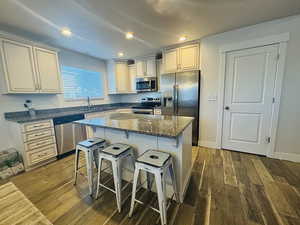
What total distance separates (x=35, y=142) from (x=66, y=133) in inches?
21.2

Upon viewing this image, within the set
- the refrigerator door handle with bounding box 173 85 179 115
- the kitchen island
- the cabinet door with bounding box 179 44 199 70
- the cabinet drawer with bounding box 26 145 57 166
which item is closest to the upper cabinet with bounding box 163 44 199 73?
the cabinet door with bounding box 179 44 199 70

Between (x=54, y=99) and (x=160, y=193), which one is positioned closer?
(x=160, y=193)

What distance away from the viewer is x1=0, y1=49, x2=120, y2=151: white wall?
241 cm

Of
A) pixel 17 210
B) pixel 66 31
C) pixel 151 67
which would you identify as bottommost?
pixel 17 210

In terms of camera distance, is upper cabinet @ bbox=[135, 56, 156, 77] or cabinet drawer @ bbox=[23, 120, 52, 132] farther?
upper cabinet @ bbox=[135, 56, 156, 77]

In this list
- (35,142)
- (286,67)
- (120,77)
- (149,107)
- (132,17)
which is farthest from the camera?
(120,77)

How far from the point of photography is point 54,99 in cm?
314

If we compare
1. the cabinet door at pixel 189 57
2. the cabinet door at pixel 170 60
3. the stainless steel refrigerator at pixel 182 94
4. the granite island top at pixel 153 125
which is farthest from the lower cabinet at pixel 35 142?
the cabinet door at pixel 189 57

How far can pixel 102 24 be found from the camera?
2.17m

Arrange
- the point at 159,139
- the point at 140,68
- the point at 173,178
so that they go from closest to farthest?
the point at 173,178 → the point at 159,139 → the point at 140,68

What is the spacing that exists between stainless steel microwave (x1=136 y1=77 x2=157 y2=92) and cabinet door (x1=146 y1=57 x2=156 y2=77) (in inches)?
4.8

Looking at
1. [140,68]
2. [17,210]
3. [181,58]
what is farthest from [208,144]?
[17,210]

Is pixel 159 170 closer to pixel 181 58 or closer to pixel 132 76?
pixel 181 58

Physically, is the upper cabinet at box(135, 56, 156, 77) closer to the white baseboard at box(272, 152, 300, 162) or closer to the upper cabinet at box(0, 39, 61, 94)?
the upper cabinet at box(0, 39, 61, 94)
